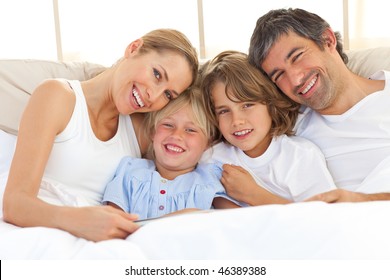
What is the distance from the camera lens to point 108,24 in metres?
3.24

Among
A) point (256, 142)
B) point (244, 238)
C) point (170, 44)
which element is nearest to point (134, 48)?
point (170, 44)

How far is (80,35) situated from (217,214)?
2.46 meters

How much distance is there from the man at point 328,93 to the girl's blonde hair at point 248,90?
0.03 meters

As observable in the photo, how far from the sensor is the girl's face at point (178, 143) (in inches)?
64.5

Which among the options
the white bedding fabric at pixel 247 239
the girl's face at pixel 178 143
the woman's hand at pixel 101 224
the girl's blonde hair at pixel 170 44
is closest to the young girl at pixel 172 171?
the girl's face at pixel 178 143

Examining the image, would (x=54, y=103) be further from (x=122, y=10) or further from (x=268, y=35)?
(x=122, y=10)

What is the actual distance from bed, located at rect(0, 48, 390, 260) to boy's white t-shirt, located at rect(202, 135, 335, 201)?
47 centimetres

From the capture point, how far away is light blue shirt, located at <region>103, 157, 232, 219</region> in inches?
61.1

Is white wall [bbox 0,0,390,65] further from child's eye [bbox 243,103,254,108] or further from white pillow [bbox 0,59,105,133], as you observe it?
child's eye [bbox 243,103,254,108]

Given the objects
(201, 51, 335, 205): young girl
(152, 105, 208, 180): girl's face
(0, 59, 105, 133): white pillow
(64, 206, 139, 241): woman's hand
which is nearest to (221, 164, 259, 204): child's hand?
(201, 51, 335, 205): young girl

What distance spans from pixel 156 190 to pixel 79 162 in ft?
0.78

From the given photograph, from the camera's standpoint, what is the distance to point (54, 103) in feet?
4.79

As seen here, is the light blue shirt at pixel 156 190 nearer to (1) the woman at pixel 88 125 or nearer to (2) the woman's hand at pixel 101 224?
(1) the woman at pixel 88 125

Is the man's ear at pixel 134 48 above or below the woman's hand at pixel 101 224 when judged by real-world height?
above
